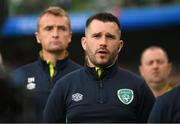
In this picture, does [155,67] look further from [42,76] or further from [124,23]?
[124,23]

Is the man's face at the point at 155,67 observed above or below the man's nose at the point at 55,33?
below

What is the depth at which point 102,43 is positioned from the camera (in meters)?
4.38

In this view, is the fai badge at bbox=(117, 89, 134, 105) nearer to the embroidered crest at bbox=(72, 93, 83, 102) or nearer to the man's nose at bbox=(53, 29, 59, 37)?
the embroidered crest at bbox=(72, 93, 83, 102)

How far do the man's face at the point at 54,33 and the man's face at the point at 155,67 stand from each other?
1600 mm

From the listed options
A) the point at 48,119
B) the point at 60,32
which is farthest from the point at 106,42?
the point at 60,32

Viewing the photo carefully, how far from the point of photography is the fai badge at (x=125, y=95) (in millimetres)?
4219

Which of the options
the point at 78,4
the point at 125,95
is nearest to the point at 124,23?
the point at 78,4

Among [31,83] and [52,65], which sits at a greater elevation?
[52,65]

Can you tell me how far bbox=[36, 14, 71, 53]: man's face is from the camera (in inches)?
208

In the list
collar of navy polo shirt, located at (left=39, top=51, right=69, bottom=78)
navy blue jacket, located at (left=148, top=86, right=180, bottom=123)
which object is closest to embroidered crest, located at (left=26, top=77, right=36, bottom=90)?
collar of navy polo shirt, located at (left=39, top=51, right=69, bottom=78)

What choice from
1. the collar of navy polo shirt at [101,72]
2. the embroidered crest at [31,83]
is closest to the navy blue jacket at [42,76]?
the embroidered crest at [31,83]

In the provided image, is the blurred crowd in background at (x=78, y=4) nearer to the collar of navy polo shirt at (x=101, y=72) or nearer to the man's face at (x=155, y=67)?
the man's face at (x=155, y=67)

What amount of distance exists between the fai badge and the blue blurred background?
30.4 feet

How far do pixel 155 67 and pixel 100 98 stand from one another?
104 inches
